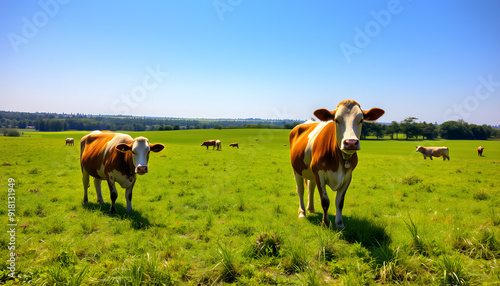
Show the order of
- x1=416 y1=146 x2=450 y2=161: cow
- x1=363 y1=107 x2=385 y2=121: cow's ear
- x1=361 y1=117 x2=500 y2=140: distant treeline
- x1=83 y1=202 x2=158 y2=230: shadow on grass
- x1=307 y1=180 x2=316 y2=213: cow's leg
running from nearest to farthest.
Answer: x1=363 y1=107 x2=385 y2=121: cow's ear < x1=83 y1=202 x2=158 y2=230: shadow on grass < x1=307 y1=180 x2=316 y2=213: cow's leg < x1=416 y1=146 x2=450 y2=161: cow < x1=361 y1=117 x2=500 y2=140: distant treeline

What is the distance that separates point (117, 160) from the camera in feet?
23.4

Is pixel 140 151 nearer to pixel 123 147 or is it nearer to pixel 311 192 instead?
pixel 123 147

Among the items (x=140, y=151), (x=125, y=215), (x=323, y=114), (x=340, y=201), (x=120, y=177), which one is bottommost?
(x=125, y=215)

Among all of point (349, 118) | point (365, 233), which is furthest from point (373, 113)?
point (365, 233)

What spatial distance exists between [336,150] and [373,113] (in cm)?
112

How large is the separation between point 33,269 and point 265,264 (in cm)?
383

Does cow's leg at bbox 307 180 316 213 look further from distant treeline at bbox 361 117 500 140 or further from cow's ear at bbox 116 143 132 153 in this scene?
distant treeline at bbox 361 117 500 140

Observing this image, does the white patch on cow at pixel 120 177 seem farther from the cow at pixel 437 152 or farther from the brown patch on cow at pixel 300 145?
the cow at pixel 437 152

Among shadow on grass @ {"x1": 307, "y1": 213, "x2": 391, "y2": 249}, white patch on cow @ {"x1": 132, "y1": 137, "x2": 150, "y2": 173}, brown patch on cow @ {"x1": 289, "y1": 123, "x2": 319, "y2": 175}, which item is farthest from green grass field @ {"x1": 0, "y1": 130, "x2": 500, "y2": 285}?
white patch on cow @ {"x1": 132, "y1": 137, "x2": 150, "y2": 173}

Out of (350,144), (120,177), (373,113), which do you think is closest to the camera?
(350,144)

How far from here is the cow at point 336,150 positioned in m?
4.77

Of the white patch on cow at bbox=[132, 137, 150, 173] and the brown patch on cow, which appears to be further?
the white patch on cow at bbox=[132, 137, 150, 173]

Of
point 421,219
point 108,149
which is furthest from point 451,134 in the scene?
point 108,149

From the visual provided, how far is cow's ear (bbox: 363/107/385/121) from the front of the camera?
16.7 ft
